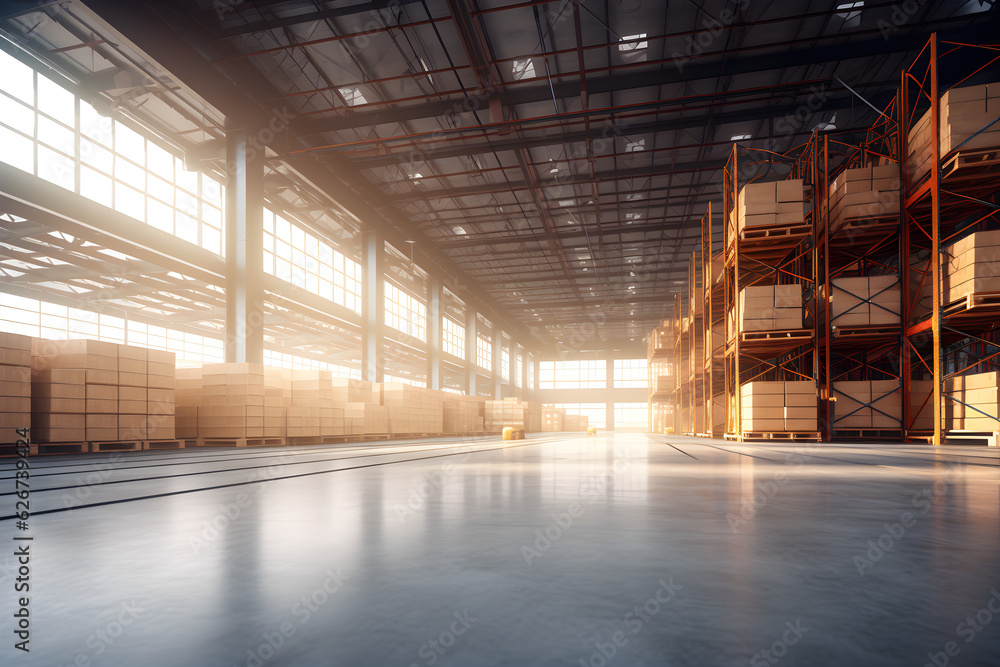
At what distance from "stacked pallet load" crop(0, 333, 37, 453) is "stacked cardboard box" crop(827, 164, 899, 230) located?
43.6ft

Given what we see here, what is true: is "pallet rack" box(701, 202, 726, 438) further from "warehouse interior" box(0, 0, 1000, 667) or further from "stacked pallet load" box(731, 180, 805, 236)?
"stacked pallet load" box(731, 180, 805, 236)

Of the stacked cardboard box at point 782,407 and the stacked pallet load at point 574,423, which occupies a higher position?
the stacked cardboard box at point 782,407

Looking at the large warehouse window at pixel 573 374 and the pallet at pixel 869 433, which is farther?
the large warehouse window at pixel 573 374

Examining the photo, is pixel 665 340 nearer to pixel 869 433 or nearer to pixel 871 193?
pixel 869 433

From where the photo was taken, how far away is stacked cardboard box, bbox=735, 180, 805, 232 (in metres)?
9.98

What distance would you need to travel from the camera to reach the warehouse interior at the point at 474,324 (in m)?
1.08

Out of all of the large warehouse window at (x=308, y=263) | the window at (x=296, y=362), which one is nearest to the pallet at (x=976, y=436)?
the large warehouse window at (x=308, y=263)

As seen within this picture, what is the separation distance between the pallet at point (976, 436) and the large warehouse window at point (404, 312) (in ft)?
63.0

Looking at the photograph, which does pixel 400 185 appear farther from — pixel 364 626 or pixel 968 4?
pixel 364 626

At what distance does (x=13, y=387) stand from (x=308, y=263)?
12.3m

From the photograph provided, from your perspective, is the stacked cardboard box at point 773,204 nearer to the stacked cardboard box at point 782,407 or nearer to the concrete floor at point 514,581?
the stacked cardboard box at point 782,407

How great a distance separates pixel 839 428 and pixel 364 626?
1161 centimetres

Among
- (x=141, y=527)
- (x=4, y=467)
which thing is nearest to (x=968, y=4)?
(x=141, y=527)

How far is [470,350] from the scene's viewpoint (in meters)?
27.9
